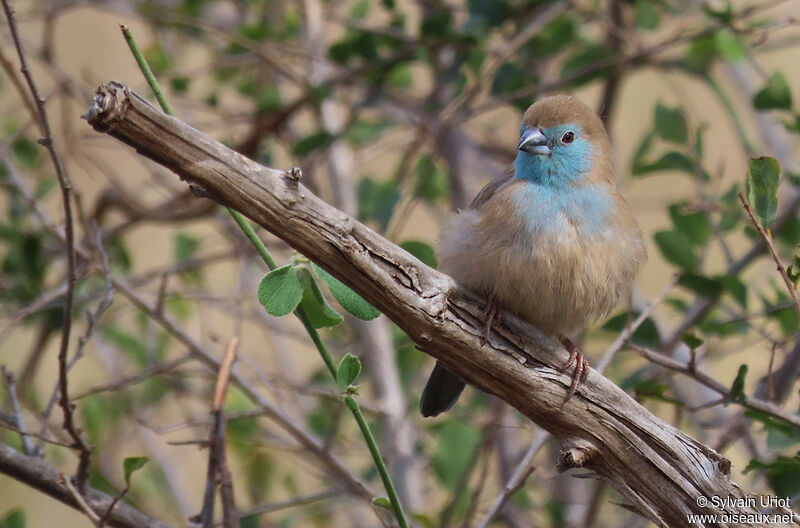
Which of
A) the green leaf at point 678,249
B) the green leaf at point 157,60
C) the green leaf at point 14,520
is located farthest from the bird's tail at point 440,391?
the green leaf at point 157,60

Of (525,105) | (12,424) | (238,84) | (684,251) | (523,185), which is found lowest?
(12,424)

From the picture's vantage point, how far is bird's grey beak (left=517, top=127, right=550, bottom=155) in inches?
116

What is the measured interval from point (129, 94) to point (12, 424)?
1365 millimetres

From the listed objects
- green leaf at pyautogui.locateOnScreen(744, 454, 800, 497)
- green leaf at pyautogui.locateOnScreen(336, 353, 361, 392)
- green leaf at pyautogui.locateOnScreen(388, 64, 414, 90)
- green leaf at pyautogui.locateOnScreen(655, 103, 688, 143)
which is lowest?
green leaf at pyautogui.locateOnScreen(336, 353, 361, 392)

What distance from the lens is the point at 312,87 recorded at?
3873 mm

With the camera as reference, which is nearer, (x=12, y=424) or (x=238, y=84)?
(x=12, y=424)

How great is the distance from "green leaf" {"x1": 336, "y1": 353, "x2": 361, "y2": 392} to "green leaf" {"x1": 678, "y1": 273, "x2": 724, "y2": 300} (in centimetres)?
159

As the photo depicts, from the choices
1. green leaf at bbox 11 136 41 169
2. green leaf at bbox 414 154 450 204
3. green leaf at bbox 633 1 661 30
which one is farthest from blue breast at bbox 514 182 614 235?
green leaf at bbox 11 136 41 169

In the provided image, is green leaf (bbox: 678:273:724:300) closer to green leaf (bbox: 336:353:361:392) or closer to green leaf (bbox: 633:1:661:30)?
green leaf (bbox: 633:1:661:30)

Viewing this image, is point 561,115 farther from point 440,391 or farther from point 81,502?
point 81,502

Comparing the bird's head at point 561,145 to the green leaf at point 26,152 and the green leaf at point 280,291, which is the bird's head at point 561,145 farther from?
the green leaf at point 26,152

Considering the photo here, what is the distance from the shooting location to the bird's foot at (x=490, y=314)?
2367 millimetres

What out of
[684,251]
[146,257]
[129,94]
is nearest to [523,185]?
[684,251]

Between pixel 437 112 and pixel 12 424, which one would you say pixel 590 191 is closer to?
pixel 437 112
